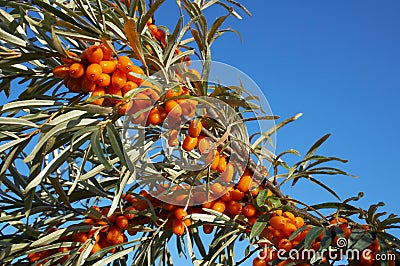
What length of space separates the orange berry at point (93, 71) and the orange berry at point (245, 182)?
479 millimetres

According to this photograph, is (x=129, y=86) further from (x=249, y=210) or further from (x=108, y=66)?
(x=249, y=210)

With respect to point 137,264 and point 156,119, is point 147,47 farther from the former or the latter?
point 137,264

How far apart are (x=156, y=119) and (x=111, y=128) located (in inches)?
4.3

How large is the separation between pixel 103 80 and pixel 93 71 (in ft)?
0.10

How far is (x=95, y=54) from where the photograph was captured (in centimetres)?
109

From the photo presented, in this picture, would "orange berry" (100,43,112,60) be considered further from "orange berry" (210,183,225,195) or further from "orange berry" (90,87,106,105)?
"orange berry" (210,183,225,195)

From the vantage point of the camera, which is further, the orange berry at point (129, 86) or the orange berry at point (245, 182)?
the orange berry at point (245, 182)

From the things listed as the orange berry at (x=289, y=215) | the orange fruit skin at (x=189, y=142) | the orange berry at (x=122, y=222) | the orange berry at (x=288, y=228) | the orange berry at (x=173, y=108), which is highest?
the orange berry at (x=173, y=108)

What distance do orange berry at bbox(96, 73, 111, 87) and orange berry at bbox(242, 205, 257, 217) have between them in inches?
21.3

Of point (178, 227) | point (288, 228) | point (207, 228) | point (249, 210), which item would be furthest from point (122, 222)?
point (288, 228)

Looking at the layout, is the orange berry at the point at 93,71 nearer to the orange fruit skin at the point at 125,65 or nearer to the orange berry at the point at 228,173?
the orange fruit skin at the point at 125,65

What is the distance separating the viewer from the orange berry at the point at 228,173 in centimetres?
125

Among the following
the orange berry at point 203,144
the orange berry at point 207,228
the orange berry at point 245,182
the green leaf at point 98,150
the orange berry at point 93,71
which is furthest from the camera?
the orange berry at point 207,228

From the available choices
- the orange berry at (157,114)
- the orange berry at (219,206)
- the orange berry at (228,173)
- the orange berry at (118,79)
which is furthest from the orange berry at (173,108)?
the orange berry at (219,206)
